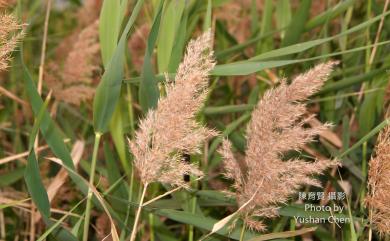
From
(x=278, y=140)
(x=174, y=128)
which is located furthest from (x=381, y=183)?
(x=174, y=128)

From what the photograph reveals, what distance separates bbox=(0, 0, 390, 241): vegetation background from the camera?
153 cm

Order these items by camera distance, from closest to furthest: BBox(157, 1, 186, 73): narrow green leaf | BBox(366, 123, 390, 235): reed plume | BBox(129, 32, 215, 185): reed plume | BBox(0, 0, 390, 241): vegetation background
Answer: BBox(129, 32, 215, 185): reed plume < BBox(366, 123, 390, 235): reed plume < BBox(0, 0, 390, 241): vegetation background < BBox(157, 1, 186, 73): narrow green leaf

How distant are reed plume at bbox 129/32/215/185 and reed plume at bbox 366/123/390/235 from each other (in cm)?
35

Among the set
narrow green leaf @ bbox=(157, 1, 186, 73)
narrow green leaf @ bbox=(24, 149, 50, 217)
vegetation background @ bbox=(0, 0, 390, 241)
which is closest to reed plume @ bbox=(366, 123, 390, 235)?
vegetation background @ bbox=(0, 0, 390, 241)

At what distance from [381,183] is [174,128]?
427 mm

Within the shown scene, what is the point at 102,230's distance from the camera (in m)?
1.94

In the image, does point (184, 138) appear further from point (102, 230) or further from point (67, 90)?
point (67, 90)

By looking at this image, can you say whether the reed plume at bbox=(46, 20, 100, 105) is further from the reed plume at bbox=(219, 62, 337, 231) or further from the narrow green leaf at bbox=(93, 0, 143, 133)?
the reed plume at bbox=(219, 62, 337, 231)

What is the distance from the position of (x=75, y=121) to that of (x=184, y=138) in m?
1.38

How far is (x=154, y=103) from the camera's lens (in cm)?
155

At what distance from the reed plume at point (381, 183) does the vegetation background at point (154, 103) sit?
6 cm

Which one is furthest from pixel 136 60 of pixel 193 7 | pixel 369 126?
pixel 369 126

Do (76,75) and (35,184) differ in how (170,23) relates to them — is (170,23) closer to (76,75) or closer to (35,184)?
(35,184)

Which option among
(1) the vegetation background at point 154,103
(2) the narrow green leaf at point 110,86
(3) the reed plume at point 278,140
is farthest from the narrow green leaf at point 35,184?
(3) the reed plume at point 278,140
